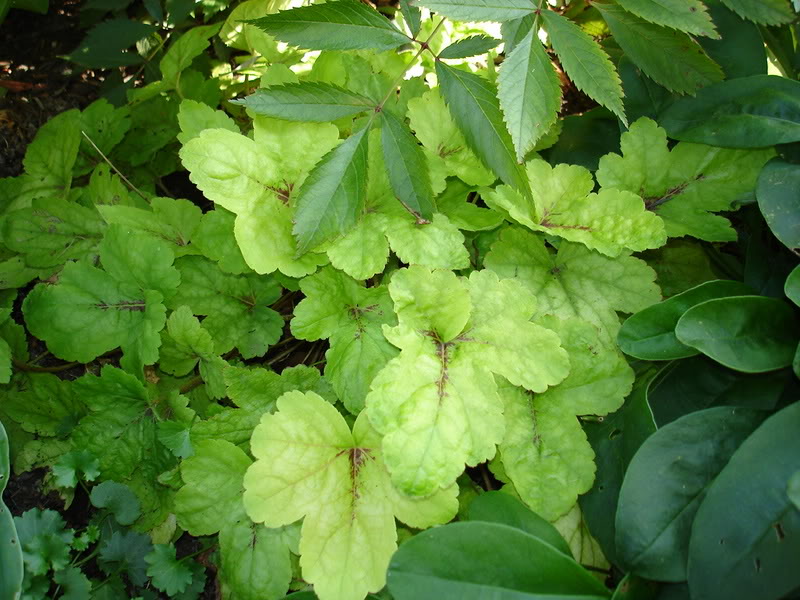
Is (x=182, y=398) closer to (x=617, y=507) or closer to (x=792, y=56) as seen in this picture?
(x=617, y=507)

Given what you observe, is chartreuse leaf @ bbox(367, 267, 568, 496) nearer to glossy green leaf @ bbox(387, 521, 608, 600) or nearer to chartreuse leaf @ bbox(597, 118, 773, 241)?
glossy green leaf @ bbox(387, 521, 608, 600)

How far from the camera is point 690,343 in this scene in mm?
1046

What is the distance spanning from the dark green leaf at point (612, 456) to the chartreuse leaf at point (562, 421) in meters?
0.03

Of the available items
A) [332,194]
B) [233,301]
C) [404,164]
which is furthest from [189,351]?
[404,164]

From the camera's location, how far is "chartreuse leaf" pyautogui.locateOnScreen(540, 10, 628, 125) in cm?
105

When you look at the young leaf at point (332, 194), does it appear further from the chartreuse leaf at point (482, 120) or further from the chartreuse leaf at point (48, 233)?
the chartreuse leaf at point (48, 233)

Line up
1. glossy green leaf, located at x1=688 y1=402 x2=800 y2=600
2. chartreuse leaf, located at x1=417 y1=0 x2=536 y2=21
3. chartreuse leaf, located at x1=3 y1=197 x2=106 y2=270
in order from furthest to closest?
chartreuse leaf, located at x1=3 y1=197 x2=106 y2=270 → chartreuse leaf, located at x1=417 y1=0 x2=536 y2=21 → glossy green leaf, located at x1=688 y1=402 x2=800 y2=600

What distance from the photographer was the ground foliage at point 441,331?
1039mm

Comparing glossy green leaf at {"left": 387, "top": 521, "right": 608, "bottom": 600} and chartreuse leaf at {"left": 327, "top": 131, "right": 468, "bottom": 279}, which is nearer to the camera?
glossy green leaf at {"left": 387, "top": 521, "right": 608, "bottom": 600}

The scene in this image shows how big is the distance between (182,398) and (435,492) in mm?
550

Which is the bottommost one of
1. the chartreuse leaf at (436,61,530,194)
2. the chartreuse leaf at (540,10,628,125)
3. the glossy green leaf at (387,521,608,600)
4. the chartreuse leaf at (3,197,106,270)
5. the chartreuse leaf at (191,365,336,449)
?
the glossy green leaf at (387,521,608,600)

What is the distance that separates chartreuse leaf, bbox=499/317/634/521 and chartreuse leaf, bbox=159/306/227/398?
0.57 metres

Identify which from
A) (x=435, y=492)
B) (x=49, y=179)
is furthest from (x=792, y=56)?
(x=49, y=179)

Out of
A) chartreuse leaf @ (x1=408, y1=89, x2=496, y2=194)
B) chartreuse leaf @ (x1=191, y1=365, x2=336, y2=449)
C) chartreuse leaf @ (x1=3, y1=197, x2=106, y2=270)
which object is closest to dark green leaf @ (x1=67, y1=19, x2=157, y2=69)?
chartreuse leaf @ (x1=3, y1=197, x2=106, y2=270)
